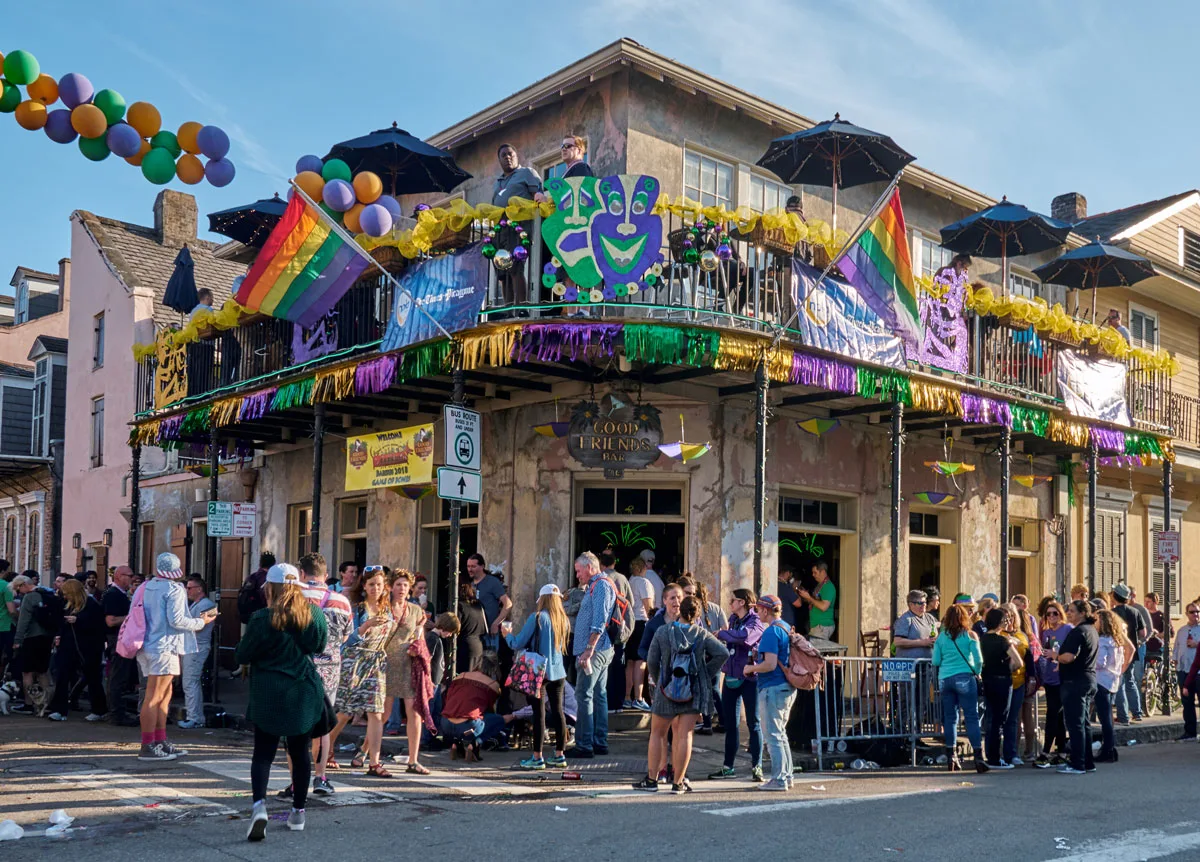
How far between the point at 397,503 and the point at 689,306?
6.40 m

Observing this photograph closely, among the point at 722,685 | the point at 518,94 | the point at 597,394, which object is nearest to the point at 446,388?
the point at 597,394

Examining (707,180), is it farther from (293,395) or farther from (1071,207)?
(1071,207)

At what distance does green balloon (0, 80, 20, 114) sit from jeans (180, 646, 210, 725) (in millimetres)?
5930

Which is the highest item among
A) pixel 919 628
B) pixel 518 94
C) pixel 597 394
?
pixel 518 94

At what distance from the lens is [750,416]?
15406mm

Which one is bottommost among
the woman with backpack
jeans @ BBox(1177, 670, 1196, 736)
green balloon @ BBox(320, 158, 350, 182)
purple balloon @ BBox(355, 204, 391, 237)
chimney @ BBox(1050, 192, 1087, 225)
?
jeans @ BBox(1177, 670, 1196, 736)

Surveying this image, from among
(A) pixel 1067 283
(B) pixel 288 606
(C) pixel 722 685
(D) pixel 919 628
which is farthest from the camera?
(A) pixel 1067 283

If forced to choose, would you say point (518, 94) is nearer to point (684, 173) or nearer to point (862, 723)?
point (684, 173)

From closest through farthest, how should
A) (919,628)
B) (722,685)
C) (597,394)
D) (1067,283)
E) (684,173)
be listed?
(722,685) < (919,628) < (597,394) < (684,173) < (1067,283)

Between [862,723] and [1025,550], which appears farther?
[1025,550]

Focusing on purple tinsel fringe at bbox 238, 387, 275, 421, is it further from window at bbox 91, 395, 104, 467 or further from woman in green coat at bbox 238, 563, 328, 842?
window at bbox 91, 395, 104, 467

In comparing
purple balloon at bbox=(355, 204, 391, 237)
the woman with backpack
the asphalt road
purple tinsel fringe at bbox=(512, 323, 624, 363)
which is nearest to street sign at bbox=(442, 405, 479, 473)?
purple tinsel fringe at bbox=(512, 323, 624, 363)

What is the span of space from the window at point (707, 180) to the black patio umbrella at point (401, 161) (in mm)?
2950

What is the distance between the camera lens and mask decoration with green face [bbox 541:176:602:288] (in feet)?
41.5
